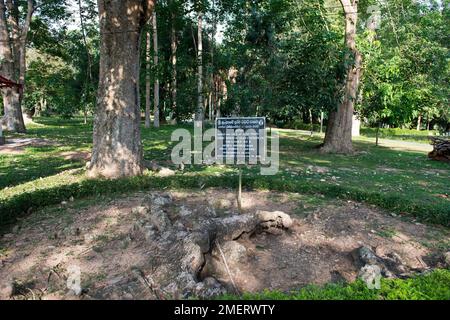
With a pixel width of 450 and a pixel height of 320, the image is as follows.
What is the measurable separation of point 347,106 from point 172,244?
13.2m

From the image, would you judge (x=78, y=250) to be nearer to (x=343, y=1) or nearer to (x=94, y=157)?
(x=94, y=157)

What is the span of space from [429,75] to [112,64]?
1625cm

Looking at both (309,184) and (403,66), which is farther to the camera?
(403,66)

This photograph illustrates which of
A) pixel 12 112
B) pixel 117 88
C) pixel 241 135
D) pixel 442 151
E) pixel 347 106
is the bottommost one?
pixel 442 151

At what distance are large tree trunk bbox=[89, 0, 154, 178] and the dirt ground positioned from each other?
1926 millimetres

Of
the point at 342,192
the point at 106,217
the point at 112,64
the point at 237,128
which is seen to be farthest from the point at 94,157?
the point at 342,192

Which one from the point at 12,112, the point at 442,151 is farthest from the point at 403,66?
the point at 12,112

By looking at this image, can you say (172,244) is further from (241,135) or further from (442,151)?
(442,151)

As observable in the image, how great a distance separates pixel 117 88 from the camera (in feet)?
29.8

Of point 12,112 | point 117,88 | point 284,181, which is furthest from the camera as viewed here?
point 12,112

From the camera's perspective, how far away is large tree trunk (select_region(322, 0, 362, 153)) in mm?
15398

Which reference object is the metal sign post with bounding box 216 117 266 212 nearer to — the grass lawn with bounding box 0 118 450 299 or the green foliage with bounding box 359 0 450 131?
the grass lawn with bounding box 0 118 450 299

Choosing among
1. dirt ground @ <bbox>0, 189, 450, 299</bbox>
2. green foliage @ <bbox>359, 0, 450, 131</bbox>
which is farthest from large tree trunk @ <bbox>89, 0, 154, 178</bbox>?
green foliage @ <bbox>359, 0, 450, 131</bbox>

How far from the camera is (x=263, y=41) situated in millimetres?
9430
